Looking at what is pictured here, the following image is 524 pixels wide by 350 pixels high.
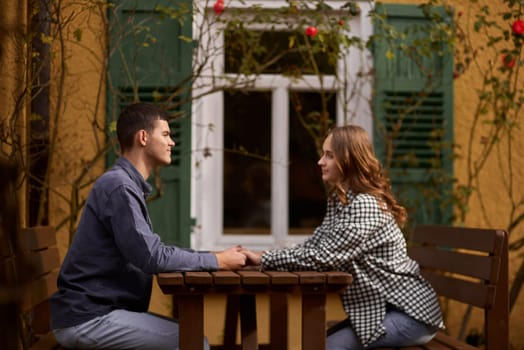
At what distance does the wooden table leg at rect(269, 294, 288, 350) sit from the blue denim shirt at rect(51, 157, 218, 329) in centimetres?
65

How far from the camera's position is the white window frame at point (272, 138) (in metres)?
4.87

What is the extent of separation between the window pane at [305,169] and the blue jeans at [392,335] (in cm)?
232

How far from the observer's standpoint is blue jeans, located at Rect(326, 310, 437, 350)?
8.82 feet

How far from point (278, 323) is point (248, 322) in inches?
21.1

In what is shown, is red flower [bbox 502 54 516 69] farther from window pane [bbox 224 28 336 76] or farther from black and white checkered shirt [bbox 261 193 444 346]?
black and white checkered shirt [bbox 261 193 444 346]

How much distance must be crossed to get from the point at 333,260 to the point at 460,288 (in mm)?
663

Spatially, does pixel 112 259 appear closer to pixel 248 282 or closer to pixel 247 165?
pixel 248 282

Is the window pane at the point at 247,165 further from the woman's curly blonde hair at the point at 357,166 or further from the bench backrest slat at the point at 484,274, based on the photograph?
the woman's curly blonde hair at the point at 357,166

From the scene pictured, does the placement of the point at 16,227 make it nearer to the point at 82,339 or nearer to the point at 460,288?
the point at 82,339

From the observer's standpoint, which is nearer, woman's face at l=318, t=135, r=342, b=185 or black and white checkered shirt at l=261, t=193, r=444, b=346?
black and white checkered shirt at l=261, t=193, r=444, b=346

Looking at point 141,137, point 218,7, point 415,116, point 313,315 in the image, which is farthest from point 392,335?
point 415,116

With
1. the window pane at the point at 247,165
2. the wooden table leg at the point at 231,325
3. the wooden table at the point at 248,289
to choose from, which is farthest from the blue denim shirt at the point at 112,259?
the window pane at the point at 247,165

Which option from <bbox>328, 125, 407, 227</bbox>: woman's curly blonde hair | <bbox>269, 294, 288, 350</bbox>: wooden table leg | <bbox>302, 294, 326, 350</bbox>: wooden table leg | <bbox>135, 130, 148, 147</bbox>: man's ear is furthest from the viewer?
<bbox>269, 294, 288, 350</bbox>: wooden table leg

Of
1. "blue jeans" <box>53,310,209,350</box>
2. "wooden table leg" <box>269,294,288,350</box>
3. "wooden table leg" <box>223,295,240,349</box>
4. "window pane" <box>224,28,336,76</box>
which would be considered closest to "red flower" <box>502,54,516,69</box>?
"window pane" <box>224,28,336,76</box>
